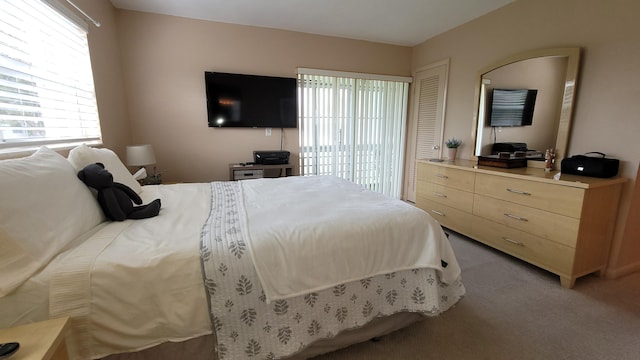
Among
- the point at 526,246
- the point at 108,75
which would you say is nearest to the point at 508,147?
the point at 526,246

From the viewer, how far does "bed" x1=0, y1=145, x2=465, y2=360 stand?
96cm

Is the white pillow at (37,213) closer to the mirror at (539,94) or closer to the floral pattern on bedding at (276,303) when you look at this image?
the floral pattern on bedding at (276,303)

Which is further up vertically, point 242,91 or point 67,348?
point 242,91

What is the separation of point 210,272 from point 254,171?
7.80 feet

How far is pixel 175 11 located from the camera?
9.71 ft

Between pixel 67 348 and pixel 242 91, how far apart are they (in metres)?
3.02

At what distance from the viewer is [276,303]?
1.14 m

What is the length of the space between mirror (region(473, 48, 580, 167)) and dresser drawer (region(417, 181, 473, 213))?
0.66 meters

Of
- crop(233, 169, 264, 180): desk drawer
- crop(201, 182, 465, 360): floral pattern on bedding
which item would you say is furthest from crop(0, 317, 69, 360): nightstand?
crop(233, 169, 264, 180): desk drawer

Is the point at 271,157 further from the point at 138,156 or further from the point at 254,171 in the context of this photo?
the point at 138,156

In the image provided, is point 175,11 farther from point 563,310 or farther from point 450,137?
point 563,310

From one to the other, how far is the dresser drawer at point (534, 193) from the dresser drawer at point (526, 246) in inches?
10.7

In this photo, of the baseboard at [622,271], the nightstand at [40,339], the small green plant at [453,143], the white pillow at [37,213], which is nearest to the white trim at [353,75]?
the small green plant at [453,143]

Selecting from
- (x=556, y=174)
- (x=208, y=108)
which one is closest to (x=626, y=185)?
(x=556, y=174)
